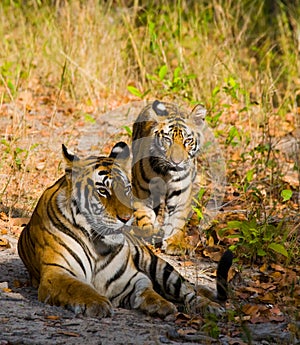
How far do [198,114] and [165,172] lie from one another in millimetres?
661

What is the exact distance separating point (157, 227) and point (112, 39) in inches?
147

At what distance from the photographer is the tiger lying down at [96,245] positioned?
4410 millimetres

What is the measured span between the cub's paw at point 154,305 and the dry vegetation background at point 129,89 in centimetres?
165

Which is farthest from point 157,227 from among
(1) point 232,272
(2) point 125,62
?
(2) point 125,62

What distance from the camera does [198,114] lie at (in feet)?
22.0

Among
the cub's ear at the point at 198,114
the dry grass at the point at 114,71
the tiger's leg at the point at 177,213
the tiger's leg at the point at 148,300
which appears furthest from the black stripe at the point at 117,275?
the dry grass at the point at 114,71

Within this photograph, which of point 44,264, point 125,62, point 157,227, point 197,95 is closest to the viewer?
point 44,264

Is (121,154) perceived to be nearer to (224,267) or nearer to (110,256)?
(110,256)

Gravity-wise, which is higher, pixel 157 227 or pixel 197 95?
A: pixel 197 95

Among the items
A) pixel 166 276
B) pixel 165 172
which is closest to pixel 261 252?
pixel 166 276

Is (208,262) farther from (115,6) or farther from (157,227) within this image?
(115,6)

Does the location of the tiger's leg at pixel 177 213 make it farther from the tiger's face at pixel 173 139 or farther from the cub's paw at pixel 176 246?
the tiger's face at pixel 173 139

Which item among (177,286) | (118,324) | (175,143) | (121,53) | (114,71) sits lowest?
(118,324)

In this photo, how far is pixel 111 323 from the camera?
4.01m
